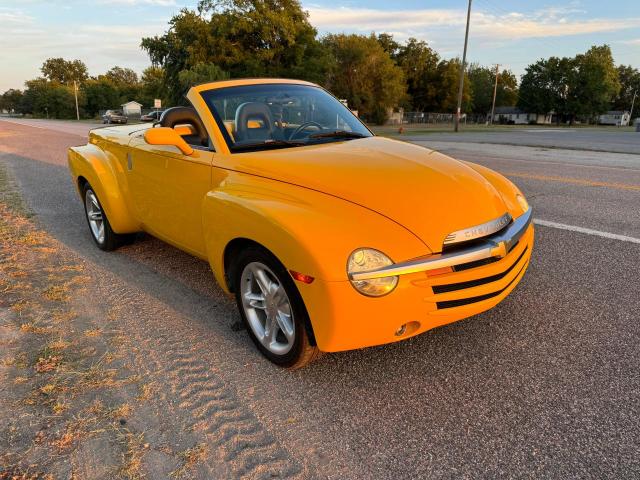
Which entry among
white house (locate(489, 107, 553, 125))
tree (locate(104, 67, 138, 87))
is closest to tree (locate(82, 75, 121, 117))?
tree (locate(104, 67, 138, 87))

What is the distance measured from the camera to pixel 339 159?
9.96 feet

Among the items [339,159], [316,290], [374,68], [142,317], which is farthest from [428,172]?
[374,68]

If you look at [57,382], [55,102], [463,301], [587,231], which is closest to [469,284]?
[463,301]

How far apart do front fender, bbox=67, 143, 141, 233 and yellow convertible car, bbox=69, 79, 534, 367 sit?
2.14ft

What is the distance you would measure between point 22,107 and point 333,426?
174 m

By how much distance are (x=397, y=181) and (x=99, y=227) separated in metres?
3.76

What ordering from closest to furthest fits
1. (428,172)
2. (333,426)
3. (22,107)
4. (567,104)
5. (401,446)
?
(401,446) < (333,426) < (428,172) < (567,104) < (22,107)

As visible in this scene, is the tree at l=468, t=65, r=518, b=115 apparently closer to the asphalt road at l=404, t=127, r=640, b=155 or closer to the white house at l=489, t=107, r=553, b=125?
the white house at l=489, t=107, r=553, b=125

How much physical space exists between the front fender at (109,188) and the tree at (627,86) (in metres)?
143

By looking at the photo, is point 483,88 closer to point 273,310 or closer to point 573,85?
point 573,85

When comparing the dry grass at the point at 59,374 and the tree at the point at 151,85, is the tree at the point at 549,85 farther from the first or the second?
the dry grass at the point at 59,374

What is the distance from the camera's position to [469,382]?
262cm

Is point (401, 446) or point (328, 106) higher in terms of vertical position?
point (328, 106)

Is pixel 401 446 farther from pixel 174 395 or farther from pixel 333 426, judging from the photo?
pixel 174 395
